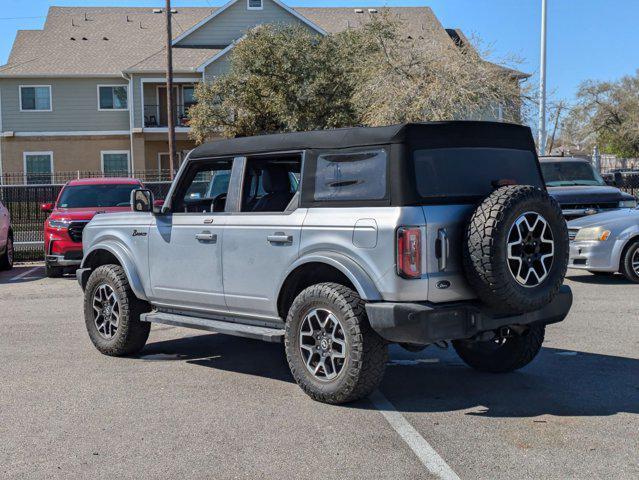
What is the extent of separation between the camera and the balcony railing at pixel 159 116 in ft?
124

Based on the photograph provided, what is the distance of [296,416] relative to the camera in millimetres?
5727

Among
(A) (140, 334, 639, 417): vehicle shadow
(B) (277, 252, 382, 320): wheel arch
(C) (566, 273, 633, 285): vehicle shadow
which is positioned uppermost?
(B) (277, 252, 382, 320): wheel arch

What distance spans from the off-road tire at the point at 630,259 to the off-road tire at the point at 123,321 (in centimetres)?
762

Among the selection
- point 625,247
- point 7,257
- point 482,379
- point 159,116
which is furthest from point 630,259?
point 159,116

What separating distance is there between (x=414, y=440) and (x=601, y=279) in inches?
345

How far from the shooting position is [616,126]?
56156mm

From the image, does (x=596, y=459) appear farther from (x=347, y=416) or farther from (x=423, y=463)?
(x=347, y=416)

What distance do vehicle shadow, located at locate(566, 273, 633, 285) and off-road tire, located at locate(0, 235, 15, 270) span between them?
1092 centimetres

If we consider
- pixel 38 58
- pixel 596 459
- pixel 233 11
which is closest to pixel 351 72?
pixel 233 11

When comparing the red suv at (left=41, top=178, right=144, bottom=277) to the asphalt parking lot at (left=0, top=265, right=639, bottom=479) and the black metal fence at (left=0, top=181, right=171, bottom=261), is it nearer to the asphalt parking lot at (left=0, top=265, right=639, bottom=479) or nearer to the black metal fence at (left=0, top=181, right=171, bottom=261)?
the black metal fence at (left=0, top=181, right=171, bottom=261)

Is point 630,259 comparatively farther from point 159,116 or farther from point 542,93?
point 159,116

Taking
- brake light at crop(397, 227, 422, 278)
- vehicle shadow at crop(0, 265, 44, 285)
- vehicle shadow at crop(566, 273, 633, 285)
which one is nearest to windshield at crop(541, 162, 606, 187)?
vehicle shadow at crop(566, 273, 633, 285)

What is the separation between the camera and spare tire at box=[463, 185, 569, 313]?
213 inches

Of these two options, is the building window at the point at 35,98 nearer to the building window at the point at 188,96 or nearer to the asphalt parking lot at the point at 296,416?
the building window at the point at 188,96
